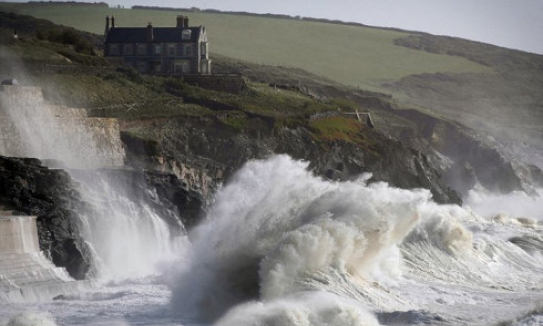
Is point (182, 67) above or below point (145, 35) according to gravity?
below

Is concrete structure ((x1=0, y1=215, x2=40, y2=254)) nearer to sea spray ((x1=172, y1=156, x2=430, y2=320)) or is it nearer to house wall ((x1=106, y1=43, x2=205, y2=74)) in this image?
sea spray ((x1=172, y1=156, x2=430, y2=320))

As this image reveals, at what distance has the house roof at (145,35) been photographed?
7731 cm

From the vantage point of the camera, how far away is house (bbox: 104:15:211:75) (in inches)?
3022

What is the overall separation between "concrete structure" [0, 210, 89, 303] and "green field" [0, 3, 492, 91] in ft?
226

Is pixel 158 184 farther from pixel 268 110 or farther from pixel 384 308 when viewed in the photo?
pixel 268 110

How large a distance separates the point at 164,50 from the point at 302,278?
152 feet

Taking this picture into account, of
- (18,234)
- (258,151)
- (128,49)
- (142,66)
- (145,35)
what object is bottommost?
(258,151)

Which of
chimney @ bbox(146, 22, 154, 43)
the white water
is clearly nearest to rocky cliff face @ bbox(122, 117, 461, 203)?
the white water

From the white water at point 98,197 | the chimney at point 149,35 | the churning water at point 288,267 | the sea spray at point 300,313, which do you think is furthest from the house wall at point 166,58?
the sea spray at point 300,313

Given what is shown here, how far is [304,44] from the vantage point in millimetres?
128125

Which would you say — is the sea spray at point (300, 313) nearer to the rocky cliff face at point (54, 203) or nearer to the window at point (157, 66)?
the rocky cliff face at point (54, 203)

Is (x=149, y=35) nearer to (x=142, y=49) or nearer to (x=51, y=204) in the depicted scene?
(x=142, y=49)

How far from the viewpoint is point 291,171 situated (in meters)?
45.2

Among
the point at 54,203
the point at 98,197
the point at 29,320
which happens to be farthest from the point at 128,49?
the point at 29,320
